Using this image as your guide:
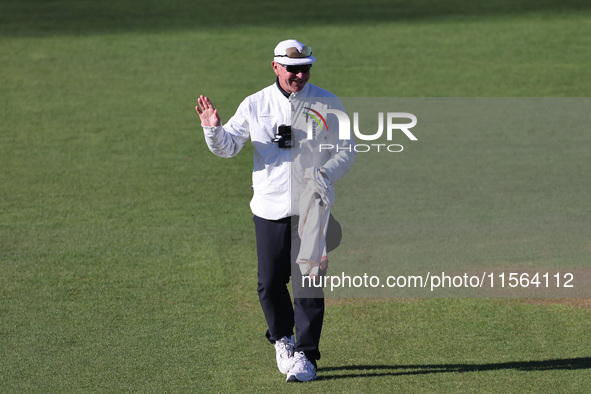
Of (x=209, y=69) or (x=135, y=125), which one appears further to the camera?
(x=209, y=69)

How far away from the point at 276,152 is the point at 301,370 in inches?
53.3

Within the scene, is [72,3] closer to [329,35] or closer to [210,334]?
[329,35]

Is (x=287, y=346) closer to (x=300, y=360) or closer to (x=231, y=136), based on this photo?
(x=300, y=360)

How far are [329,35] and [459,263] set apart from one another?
9.34 m

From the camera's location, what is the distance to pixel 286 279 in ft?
20.6

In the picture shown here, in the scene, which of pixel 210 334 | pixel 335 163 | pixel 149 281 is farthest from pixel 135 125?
pixel 335 163

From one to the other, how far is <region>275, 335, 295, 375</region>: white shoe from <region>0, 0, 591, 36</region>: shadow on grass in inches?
469

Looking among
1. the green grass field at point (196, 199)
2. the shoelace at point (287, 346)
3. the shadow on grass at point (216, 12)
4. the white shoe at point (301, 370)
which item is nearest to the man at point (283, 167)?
the white shoe at point (301, 370)

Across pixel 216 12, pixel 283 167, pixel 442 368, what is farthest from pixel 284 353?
pixel 216 12

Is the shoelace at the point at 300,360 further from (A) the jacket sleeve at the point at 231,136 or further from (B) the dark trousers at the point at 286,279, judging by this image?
(A) the jacket sleeve at the point at 231,136

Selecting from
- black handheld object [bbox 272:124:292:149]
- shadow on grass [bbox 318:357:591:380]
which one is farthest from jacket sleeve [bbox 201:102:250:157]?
shadow on grass [bbox 318:357:591:380]

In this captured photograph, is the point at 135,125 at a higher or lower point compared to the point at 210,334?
higher

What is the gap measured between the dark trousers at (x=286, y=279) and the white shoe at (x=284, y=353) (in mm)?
92

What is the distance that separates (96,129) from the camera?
13516mm
